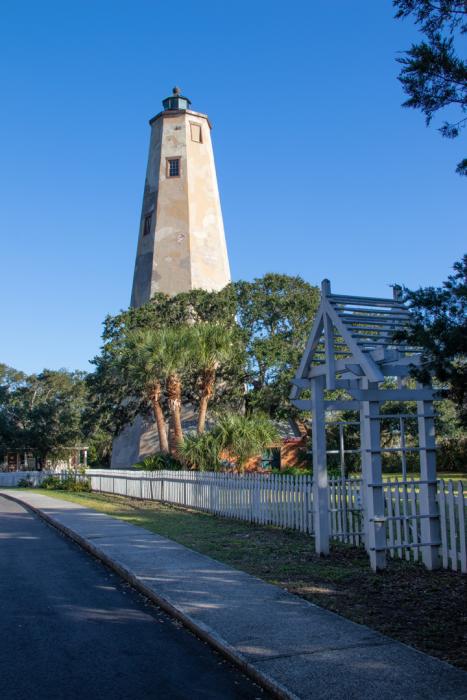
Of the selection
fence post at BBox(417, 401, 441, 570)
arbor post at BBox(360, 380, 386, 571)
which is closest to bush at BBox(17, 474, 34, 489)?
arbor post at BBox(360, 380, 386, 571)

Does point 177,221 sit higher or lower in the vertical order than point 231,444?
higher

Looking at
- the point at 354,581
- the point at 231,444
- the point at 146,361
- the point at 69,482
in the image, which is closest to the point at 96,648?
the point at 354,581

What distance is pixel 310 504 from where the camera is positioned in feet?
40.6

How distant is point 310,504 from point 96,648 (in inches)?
276

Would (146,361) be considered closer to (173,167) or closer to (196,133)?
(173,167)

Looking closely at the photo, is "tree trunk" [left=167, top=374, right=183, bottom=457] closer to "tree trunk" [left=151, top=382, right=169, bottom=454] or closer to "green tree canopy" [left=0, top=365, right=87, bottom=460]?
"tree trunk" [left=151, top=382, right=169, bottom=454]

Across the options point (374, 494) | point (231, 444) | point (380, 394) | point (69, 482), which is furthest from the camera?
point (69, 482)

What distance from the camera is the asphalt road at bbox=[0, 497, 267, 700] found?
4883 mm

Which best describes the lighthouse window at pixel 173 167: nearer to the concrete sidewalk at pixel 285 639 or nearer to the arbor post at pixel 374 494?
the arbor post at pixel 374 494

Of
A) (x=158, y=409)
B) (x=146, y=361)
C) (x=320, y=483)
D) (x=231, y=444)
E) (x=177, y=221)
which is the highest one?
(x=177, y=221)

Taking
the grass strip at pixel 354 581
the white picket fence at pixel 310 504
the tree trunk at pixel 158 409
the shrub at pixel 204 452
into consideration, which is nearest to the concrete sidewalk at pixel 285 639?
the grass strip at pixel 354 581

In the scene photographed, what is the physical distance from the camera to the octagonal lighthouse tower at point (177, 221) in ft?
125

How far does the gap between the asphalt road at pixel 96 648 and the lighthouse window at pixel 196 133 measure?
35.3 m

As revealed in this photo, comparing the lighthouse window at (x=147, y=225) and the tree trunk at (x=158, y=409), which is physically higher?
the lighthouse window at (x=147, y=225)
